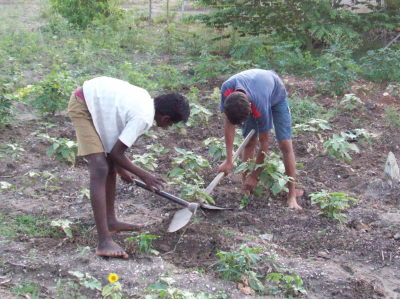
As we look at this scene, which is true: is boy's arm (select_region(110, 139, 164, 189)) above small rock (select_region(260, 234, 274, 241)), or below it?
above

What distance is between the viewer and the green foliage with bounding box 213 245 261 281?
352cm

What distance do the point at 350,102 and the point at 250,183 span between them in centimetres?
301

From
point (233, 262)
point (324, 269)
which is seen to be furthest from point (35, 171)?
point (324, 269)

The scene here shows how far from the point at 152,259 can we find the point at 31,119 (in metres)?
3.39

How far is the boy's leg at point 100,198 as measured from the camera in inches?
140

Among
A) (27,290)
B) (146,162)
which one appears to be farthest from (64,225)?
(146,162)

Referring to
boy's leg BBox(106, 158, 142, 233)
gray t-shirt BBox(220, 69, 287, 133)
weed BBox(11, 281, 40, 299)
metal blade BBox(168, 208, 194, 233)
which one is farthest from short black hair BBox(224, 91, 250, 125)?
weed BBox(11, 281, 40, 299)

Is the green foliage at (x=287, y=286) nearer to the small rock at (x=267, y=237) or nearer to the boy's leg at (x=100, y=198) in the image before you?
the small rock at (x=267, y=237)

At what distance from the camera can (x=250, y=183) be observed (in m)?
4.92

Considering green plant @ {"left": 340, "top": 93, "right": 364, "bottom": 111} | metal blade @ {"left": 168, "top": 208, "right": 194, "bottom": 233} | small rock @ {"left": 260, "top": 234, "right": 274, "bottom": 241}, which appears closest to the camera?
metal blade @ {"left": 168, "top": 208, "right": 194, "bottom": 233}

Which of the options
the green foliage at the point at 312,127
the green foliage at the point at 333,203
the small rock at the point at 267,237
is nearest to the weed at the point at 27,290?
the small rock at the point at 267,237

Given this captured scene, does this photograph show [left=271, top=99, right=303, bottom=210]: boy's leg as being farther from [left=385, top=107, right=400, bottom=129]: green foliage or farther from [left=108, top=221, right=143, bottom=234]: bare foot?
[left=385, top=107, right=400, bottom=129]: green foliage

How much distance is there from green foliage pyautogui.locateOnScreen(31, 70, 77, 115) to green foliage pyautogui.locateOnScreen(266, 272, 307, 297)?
3.68m

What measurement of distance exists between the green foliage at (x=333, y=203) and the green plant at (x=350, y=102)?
300 cm
